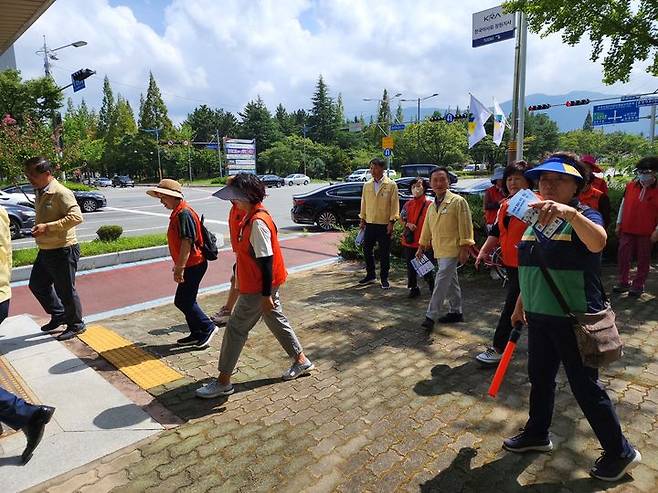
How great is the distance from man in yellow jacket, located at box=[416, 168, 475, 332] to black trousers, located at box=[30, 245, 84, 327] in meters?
3.73

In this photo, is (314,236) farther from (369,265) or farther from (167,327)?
(167,327)

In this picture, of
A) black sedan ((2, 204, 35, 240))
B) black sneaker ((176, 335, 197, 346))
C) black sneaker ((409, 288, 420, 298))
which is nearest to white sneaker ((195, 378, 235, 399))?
black sneaker ((176, 335, 197, 346))

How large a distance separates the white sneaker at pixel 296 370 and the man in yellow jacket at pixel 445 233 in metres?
1.53

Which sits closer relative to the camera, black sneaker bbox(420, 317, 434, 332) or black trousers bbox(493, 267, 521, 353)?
black trousers bbox(493, 267, 521, 353)

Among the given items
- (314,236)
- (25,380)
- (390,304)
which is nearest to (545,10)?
(390,304)

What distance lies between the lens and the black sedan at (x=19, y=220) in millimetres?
12492

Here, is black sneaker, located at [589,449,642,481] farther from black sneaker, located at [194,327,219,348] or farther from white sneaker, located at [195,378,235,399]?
black sneaker, located at [194,327,219,348]

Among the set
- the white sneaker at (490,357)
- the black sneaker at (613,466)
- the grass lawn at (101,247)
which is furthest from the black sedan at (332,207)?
the black sneaker at (613,466)

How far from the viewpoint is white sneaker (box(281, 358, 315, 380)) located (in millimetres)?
3756

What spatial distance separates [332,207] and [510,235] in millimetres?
10034

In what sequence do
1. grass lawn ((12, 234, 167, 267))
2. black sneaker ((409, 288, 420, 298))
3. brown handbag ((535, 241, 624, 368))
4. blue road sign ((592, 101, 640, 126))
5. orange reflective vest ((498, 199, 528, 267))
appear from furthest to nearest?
blue road sign ((592, 101, 640, 126))
grass lawn ((12, 234, 167, 267))
black sneaker ((409, 288, 420, 298))
orange reflective vest ((498, 199, 528, 267))
brown handbag ((535, 241, 624, 368))

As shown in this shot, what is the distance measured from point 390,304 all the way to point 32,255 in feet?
21.2

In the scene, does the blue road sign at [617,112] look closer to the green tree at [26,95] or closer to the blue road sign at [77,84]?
the blue road sign at [77,84]

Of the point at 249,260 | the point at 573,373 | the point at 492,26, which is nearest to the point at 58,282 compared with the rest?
the point at 249,260
